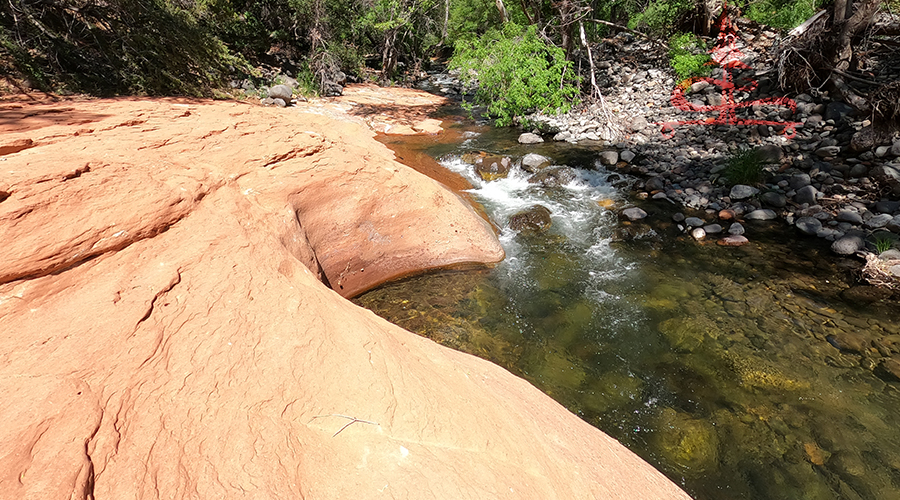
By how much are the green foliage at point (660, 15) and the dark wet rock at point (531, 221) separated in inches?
341

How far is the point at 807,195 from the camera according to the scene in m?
5.97

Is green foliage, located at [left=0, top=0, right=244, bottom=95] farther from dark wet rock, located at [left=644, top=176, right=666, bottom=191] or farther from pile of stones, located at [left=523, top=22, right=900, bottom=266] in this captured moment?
dark wet rock, located at [left=644, top=176, right=666, bottom=191]

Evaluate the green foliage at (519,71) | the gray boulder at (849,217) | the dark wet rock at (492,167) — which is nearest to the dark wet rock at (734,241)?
the gray boulder at (849,217)

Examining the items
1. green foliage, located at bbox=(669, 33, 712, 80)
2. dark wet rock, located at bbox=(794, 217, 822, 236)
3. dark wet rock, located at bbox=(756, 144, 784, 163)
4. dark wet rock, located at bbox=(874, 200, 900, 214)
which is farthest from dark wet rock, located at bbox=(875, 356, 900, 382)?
green foliage, located at bbox=(669, 33, 712, 80)

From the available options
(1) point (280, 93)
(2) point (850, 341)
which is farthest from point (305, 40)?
(2) point (850, 341)

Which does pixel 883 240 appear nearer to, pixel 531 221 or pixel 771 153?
pixel 771 153

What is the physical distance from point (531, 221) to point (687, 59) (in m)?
7.72

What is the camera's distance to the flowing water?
113 inches

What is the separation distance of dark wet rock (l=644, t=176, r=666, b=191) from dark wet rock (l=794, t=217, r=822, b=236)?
76.4 inches

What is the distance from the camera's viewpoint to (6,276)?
83.4 inches

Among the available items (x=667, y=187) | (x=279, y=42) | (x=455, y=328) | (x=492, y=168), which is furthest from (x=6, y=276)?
(x=279, y=42)

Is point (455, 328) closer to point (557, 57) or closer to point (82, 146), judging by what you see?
point (82, 146)

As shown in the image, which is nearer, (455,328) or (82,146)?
(82,146)

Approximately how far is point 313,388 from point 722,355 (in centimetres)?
368
